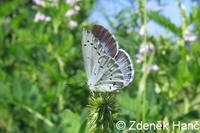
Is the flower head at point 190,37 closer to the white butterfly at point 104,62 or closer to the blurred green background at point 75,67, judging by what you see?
the blurred green background at point 75,67

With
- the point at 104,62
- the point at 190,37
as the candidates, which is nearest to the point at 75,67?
the point at 190,37

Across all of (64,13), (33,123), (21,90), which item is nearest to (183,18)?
(64,13)

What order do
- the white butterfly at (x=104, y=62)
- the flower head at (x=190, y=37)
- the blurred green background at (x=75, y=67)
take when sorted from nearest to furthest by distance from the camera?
1. the white butterfly at (x=104, y=62)
2. the blurred green background at (x=75, y=67)
3. the flower head at (x=190, y=37)

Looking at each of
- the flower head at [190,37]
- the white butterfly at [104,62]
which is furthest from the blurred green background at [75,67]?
the white butterfly at [104,62]

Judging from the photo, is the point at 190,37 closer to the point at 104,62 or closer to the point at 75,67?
the point at 75,67

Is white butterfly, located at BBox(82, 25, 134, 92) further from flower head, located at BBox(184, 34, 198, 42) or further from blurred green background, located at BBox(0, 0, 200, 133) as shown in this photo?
flower head, located at BBox(184, 34, 198, 42)

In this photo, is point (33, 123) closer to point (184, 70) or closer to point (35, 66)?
point (35, 66)

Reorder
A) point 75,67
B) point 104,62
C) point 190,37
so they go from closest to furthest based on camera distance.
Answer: point 104,62 → point 190,37 → point 75,67
